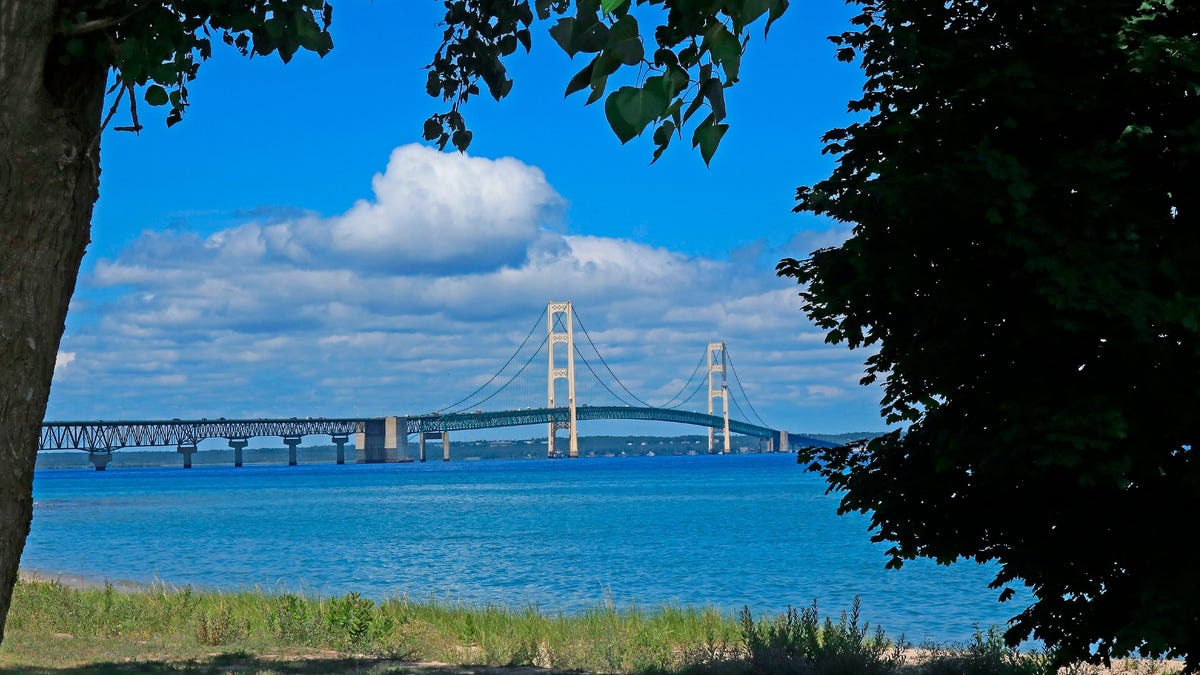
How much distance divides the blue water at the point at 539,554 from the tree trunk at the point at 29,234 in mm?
18011

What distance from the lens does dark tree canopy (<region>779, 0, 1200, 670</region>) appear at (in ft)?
20.7

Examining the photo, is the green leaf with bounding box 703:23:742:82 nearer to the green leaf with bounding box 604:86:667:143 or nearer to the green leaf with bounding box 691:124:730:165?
the green leaf with bounding box 691:124:730:165

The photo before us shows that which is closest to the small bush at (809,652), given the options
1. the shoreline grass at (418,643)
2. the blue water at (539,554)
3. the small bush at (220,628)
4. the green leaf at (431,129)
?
the shoreline grass at (418,643)

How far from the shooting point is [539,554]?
4238 cm

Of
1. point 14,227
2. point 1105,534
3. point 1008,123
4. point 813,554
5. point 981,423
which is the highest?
point 1008,123

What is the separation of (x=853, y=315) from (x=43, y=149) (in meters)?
5.36

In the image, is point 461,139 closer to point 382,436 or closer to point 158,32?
point 158,32

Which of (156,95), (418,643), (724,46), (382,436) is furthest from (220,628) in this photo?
(382,436)

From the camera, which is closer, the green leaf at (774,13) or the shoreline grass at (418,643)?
the green leaf at (774,13)

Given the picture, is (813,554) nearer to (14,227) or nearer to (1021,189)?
(1021,189)

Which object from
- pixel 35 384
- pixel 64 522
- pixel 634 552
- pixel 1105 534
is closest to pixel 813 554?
pixel 634 552

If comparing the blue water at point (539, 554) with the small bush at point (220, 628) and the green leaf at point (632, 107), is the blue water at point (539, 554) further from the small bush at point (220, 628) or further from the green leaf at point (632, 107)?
the green leaf at point (632, 107)

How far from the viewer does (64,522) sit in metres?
65.8

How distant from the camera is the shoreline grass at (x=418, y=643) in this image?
1100 cm
